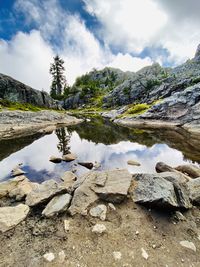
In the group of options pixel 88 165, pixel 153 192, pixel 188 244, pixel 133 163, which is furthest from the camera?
pixel 133 163

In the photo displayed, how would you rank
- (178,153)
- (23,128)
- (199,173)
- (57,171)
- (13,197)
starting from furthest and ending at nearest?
(23,128) → (178,153) → (57,171) → (199,173) → (13,197)

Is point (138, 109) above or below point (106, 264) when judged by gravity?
above

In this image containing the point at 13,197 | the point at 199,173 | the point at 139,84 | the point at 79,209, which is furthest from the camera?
the point at 139,84

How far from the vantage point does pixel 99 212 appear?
6.38 meters

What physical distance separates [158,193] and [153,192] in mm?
243

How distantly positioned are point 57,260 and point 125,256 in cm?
197

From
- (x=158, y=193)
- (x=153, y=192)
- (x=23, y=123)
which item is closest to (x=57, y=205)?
(x=153, y=192)

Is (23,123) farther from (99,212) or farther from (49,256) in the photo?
(49,256)

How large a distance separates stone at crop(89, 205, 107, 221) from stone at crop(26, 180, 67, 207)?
1787 mm

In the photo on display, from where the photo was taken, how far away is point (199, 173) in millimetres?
11258

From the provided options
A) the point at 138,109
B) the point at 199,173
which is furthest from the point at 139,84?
the point at 199,173

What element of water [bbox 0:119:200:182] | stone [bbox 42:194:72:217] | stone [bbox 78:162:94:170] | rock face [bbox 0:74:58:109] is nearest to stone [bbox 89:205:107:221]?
stone [bbox 42:194:72:217]

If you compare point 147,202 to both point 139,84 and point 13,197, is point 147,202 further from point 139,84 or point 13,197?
point 139,84

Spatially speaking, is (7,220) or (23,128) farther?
(23,128)
